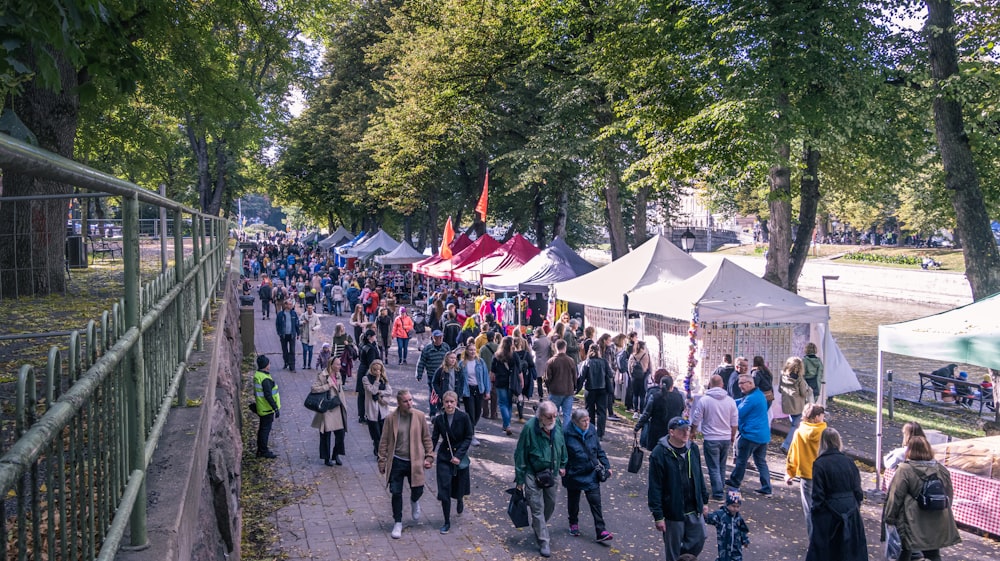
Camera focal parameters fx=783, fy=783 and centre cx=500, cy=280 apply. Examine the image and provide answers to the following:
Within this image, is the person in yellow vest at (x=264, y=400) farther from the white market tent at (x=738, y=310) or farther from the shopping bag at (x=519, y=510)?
the white market tent at (x=738, y=310)

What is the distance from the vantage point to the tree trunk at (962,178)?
14.9 m

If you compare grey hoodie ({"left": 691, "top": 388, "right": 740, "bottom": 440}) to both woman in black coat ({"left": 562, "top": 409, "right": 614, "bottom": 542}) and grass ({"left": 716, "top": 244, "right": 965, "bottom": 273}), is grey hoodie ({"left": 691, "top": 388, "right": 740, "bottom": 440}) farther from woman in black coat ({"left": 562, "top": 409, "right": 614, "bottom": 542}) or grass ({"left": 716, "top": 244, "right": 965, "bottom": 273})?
grass ({"left": 716, "top": 244, "right": 965, "bottom": 273})

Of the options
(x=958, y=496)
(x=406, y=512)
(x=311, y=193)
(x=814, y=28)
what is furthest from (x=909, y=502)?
(x=311, y=193)

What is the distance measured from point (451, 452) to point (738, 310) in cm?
674

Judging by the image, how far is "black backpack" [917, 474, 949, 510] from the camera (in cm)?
685

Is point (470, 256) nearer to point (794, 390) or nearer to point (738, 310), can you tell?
point (738, 310)

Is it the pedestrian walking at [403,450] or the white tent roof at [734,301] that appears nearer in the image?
the pedestrian walking at [403,450]

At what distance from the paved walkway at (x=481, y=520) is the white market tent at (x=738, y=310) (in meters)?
2.48

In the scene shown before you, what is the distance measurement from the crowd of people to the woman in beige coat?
2cm

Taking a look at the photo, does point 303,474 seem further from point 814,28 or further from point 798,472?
point 814,28

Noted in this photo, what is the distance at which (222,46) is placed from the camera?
1666 cm

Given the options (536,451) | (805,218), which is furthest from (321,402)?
(805,218)

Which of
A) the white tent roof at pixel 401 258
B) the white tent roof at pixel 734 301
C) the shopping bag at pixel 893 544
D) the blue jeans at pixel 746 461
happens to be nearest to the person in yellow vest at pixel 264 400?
the blue jeans at pixel 746 461

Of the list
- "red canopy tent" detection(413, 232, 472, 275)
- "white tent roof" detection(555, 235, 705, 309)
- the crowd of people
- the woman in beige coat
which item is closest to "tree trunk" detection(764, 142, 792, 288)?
"white tent roof" detection(555, 235, 705, 309)
